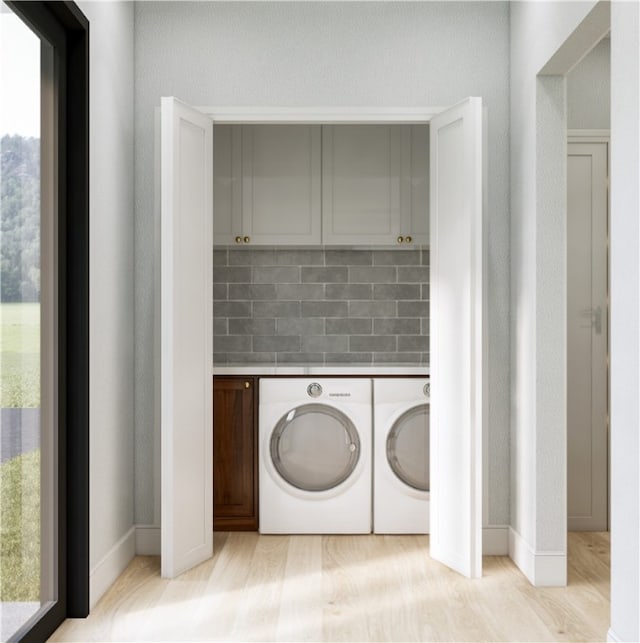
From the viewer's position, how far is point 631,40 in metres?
2.18

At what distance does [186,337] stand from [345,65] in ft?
5.18

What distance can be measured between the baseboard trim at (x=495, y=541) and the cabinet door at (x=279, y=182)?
77.6 inches

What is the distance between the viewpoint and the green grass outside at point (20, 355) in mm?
2301

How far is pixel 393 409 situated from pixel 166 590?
4.92 ft

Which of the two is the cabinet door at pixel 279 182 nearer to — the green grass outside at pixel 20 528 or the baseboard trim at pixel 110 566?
the baseboard trim at pixel 110 566

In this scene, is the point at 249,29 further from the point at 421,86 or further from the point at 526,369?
the point at 526,369

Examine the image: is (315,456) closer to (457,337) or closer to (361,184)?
(457,337)

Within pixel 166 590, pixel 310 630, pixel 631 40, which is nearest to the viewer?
pixel 631 40

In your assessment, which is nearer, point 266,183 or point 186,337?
point 186,337

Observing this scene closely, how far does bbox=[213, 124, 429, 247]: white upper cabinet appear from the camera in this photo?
4.34 meters

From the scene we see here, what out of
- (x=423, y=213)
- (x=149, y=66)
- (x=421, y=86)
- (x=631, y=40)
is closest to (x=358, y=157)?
(x=423, y=213)

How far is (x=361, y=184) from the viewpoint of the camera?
4.37 meters

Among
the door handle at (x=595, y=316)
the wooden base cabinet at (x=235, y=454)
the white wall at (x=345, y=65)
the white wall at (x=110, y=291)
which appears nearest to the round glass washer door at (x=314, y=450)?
the wooden base cabinet at (x=235, y=454)

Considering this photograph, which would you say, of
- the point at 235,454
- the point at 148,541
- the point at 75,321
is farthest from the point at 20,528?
the point at 235,454
